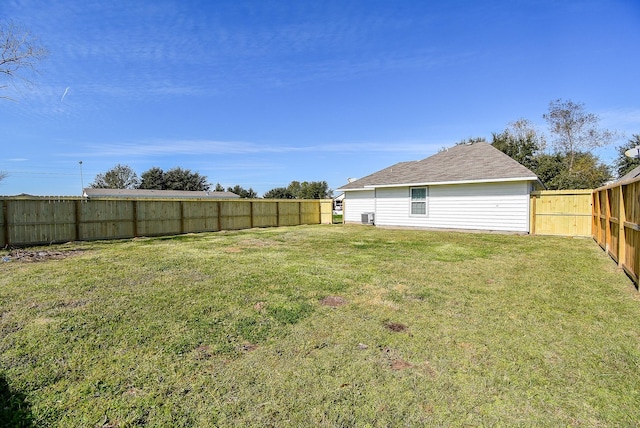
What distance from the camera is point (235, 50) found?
40.9 feet

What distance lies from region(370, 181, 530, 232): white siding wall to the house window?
0.21 m

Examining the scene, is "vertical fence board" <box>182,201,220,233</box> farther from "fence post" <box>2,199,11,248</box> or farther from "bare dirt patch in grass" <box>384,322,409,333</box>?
"bare dirt patch in grass" <box>384,322,409,333</box>

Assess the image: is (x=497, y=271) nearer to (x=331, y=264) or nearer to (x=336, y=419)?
(x=331, y=264)

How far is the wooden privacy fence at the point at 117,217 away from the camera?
1041 cm

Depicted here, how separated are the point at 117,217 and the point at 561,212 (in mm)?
17347

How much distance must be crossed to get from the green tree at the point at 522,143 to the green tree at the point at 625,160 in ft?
16.2

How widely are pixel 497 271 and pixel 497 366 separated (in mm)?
4032

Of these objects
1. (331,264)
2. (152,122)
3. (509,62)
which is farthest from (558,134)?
(152,122)

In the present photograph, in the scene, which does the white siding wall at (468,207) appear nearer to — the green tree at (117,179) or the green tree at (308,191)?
the green tree at (308,191)

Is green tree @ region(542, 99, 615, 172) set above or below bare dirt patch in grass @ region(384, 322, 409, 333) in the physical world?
above

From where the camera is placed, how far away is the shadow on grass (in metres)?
1.90

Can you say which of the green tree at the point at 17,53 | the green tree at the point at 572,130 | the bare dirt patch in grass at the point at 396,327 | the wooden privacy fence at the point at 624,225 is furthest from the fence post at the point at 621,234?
the green tree at the point at 572,130

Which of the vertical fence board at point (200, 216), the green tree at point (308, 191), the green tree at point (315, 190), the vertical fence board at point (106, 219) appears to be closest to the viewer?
the vertical fence board at point (106, 219)

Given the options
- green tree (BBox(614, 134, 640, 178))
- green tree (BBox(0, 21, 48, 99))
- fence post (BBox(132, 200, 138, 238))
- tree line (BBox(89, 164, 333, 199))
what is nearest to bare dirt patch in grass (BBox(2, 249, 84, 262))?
fence post (BBox(132, 200, 138, 238))
